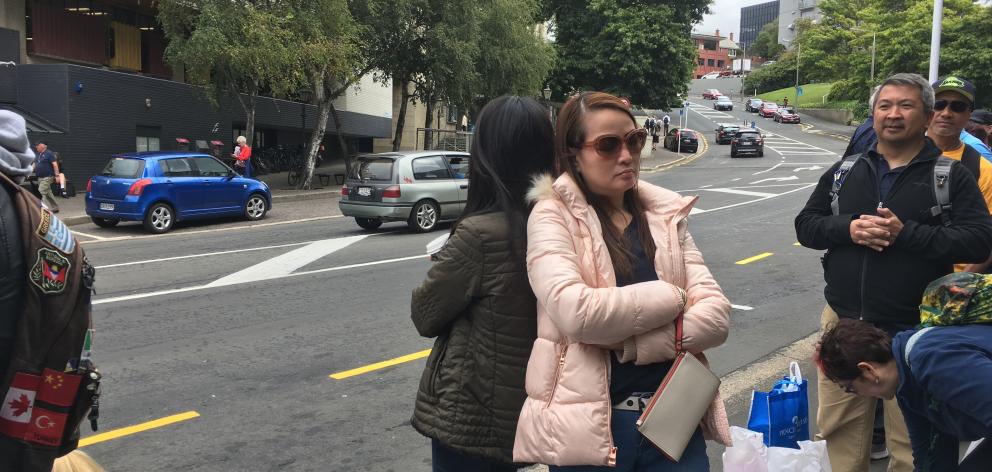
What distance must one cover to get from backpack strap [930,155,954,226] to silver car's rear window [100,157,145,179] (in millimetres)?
14894

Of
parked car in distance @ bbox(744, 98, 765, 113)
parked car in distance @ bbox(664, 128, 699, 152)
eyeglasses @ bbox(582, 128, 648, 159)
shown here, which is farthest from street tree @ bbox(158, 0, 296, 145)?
parked car in distance @ bbox(744, 98, 765, 113)

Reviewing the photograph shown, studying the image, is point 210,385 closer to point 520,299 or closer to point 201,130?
point 520,299

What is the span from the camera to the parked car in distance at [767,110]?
2943 inches

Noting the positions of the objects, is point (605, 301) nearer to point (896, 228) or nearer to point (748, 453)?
point (748, 453)

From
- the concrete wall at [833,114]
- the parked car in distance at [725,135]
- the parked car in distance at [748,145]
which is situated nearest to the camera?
the parked car in distance at [748,145]

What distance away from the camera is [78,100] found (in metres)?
22.0

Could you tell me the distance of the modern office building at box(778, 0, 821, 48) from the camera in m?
131

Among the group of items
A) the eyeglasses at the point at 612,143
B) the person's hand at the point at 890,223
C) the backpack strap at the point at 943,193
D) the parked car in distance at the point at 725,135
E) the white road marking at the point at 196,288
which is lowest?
the white road marking at the point at 196,288

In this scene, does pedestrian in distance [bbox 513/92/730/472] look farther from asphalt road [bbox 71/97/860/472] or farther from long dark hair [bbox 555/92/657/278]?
asphalt road [bbox 71/97/860/472]

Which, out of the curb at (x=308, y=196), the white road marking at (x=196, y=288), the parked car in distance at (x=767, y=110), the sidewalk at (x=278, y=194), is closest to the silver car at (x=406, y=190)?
the white road marking at (x=196, y=288)

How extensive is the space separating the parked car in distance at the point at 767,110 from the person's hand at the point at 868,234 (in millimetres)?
75339

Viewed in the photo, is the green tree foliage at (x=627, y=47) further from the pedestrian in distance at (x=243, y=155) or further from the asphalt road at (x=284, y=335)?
the asphalt road at (x=284, y=335)

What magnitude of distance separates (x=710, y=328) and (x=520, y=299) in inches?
23.3


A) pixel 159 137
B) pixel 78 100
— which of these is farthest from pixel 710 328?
pixel 159 137
